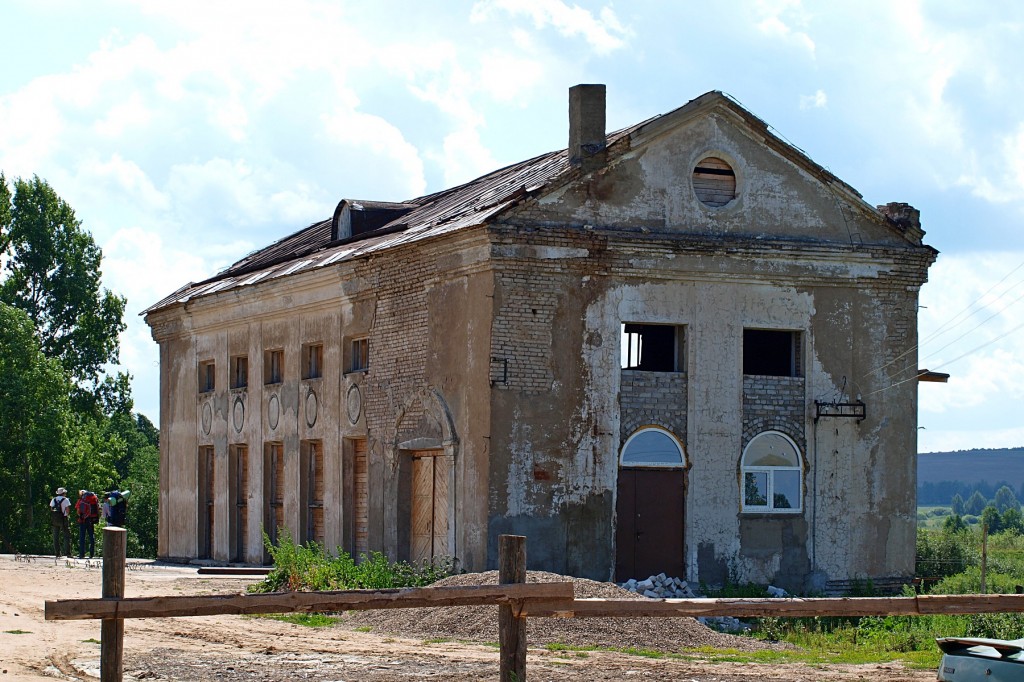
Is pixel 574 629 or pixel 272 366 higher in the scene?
pixel 272 366

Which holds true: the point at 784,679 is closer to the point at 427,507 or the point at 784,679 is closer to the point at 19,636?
the point at 19,636

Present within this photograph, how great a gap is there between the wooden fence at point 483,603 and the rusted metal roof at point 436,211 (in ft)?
38.4

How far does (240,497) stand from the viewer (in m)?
34.2

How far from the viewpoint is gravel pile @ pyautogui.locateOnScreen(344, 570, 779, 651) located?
1786 cm

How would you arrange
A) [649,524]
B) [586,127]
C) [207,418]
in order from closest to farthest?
[649,524] → [586,127] → [207,418]

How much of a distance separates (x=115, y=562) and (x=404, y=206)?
20276 mm

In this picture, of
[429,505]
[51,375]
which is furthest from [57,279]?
[429,505]

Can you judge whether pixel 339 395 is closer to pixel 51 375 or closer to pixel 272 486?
pixel 272 486

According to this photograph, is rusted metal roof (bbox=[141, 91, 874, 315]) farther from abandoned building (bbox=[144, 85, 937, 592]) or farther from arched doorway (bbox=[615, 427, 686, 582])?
arched doorway (bbox=[615, 427, 686, 582])

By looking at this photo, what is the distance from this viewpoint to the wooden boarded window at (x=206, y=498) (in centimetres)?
3578

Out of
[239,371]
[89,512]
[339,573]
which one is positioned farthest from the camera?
[89,512]

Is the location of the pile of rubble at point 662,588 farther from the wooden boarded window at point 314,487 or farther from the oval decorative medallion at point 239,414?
the oval decorative medallion at point 239,414

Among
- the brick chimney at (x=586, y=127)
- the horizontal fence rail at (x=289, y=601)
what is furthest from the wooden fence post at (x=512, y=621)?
the brick chimney at (x=586, y=127)

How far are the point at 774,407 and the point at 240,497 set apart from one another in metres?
13.2
